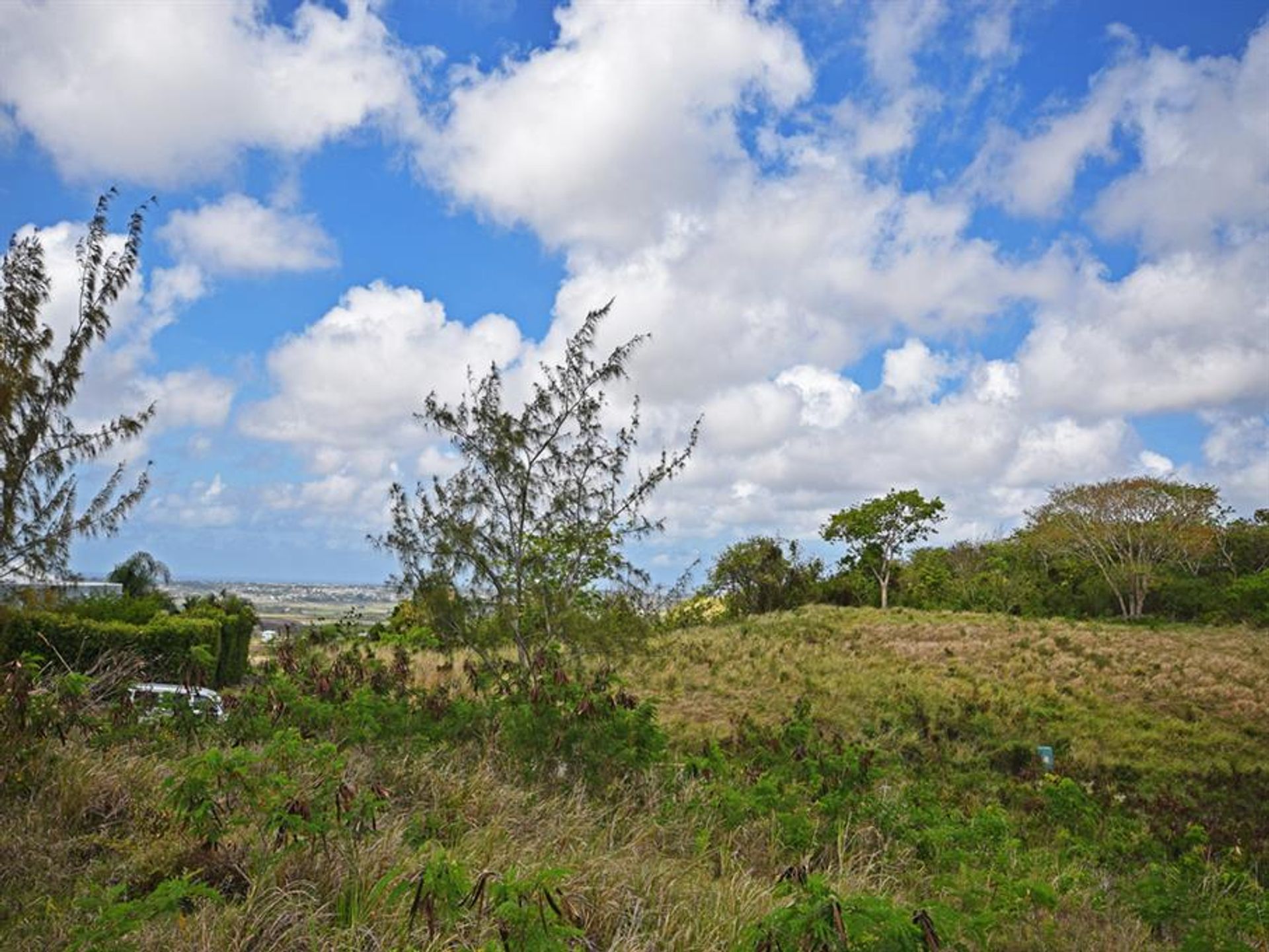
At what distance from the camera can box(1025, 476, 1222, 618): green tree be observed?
39.4 m

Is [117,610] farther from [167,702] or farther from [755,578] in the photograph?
[755,578]

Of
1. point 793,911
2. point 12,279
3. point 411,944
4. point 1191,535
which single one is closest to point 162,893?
point 411,944

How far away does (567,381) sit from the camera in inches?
433

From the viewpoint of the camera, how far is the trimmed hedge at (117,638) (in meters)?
13.6

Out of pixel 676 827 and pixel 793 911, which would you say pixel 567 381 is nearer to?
pixel 676 827

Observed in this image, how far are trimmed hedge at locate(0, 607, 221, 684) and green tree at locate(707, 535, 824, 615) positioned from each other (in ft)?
74.8

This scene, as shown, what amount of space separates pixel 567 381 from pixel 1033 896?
7.51 m

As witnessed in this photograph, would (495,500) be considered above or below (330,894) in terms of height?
above

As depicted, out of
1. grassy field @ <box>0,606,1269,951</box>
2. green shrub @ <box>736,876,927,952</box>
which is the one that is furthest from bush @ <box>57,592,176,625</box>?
green shrub @ <box>736,876,927,952</box>

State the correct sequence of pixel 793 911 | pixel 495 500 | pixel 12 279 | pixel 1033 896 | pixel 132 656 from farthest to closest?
pixel 495 500 → pixel 12 279 → pixel 132 656 → pixel 1033 896 → pixel 793 911

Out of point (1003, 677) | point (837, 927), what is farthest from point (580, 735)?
point (1003, 677)

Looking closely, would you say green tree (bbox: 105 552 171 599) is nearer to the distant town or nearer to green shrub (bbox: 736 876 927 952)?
the distant town

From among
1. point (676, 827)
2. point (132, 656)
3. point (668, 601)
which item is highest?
point (668, 601)

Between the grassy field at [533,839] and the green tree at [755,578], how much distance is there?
77.5 ft
